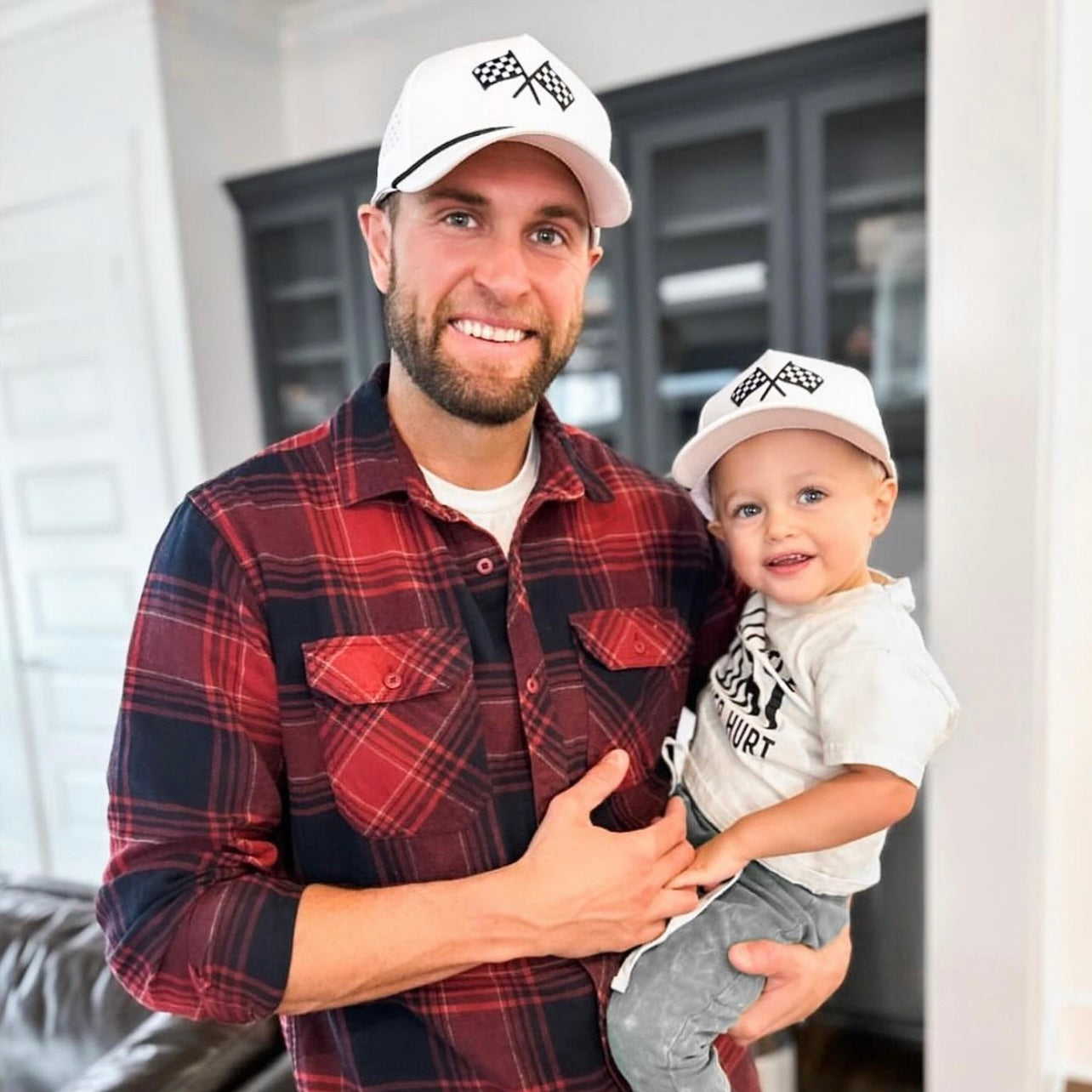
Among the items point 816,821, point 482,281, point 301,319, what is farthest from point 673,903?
point 301,319

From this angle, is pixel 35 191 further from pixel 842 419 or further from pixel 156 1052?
pixel 842 419

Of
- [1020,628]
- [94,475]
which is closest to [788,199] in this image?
[1020,628]

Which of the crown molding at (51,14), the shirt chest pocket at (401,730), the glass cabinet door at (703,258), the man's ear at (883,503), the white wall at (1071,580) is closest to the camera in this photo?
the shirt chest pocket at (401,730)

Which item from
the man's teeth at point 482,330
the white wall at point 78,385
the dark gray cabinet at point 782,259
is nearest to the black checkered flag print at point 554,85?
the man's teeth at point 482,330

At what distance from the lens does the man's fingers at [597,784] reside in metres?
0.90

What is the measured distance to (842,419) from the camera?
917 millimetres

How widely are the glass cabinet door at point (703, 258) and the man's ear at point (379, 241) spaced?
1744 mm

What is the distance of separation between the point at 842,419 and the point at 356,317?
258 cm

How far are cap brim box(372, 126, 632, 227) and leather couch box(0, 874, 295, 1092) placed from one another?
116 centimetres

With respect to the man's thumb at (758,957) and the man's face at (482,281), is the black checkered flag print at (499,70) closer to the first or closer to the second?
the man's face at (482,281)

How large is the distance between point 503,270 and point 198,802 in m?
0.58

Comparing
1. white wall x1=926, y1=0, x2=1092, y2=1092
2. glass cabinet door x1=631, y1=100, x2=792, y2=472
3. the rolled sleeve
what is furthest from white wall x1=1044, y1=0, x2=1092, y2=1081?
the rolled sleeve

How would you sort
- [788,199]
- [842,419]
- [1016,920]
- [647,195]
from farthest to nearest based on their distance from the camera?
[647,195], [788,199], [1016,920], [842,419]

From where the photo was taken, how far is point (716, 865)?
90 cm
